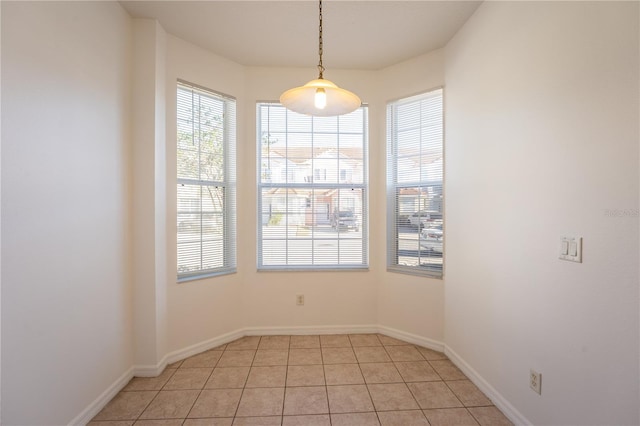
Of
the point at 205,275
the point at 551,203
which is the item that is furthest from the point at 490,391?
the point at 205,275

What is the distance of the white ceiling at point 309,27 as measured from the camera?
6.52 feet

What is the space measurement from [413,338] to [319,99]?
2357 millimetres

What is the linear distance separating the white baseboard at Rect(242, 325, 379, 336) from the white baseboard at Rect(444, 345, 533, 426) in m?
0.81

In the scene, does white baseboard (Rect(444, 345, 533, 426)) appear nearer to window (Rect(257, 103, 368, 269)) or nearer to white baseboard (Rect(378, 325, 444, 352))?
white baseboard (Rect(378, 325, 444, 352))

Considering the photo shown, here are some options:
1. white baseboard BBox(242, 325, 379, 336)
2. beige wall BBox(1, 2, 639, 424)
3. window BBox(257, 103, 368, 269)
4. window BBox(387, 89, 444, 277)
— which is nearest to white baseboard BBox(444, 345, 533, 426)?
beige wall BBox(1, 2, 639, 424)

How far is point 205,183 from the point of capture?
2.54 metres

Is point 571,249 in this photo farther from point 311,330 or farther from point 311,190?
point 311,330

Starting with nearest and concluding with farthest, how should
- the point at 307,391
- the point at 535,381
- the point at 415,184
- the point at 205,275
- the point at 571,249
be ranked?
the point at 571,249, the point at 535,381, the point at 307,391, the point at 205,275, the point at 415,184

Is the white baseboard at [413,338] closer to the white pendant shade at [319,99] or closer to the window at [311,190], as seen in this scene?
the window at [311,190]

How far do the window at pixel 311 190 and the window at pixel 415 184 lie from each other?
0.29 meters

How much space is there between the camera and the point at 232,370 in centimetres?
222

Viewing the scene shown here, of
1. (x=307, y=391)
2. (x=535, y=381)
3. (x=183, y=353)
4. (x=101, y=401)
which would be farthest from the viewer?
(x=183, y=353)

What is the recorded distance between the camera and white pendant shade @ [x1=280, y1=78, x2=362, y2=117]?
1372 millimetres

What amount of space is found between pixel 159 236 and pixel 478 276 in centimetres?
244
